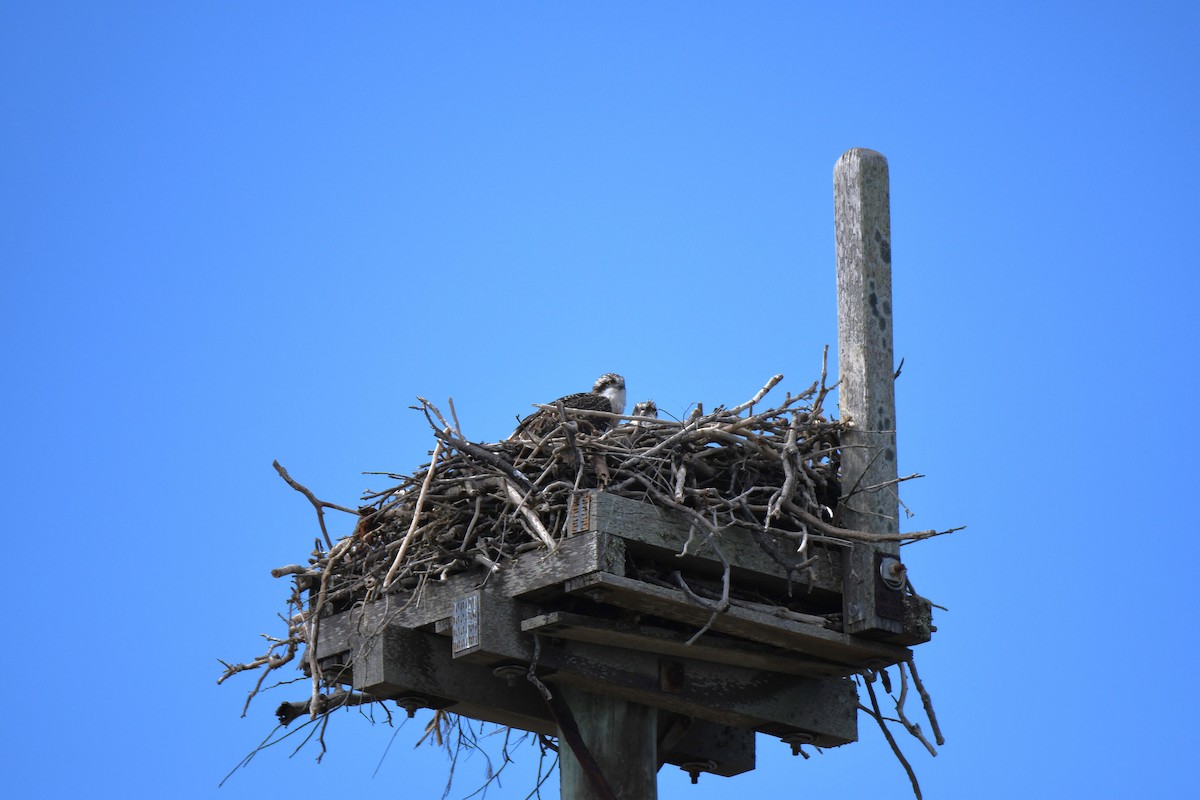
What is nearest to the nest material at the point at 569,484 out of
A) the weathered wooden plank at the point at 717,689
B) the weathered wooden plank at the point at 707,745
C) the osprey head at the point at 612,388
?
the weathered wooden plank at the point at 717,689

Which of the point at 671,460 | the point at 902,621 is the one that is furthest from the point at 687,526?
the point at 902,621

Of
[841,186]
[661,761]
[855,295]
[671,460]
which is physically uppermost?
[841,186]

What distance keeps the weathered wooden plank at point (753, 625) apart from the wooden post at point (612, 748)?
2.01 feet

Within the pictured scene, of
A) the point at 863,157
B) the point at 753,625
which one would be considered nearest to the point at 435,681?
the point at 753,625

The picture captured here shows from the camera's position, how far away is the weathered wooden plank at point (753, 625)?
7156mm

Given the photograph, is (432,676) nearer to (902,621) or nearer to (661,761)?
(661,761)

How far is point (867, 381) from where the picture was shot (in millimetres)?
8180

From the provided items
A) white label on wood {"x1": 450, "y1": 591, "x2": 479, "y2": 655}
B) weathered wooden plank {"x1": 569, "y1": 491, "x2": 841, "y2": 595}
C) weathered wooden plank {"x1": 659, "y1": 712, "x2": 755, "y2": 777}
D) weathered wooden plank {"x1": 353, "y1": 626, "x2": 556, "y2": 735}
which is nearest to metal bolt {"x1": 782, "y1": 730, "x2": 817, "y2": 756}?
weathered wooden plank {"x1": 659, "y1": 712, "x2": 755, "y2": 777}

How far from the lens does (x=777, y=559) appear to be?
24.9ft

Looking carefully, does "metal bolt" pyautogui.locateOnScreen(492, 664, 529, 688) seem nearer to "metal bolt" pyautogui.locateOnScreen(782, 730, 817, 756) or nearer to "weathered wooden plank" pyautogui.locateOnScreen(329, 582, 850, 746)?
"weathered wooden plank" pyautogui.locateOnScreen(329, 582, 850, 746)

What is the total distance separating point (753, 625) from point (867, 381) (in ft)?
4.24

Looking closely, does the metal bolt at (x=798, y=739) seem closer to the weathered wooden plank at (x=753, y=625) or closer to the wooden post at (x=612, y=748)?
the weathered wooden plank at (x=753, y=625)

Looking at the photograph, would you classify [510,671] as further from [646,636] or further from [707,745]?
[707,745]

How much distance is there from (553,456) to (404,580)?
2.61ft
